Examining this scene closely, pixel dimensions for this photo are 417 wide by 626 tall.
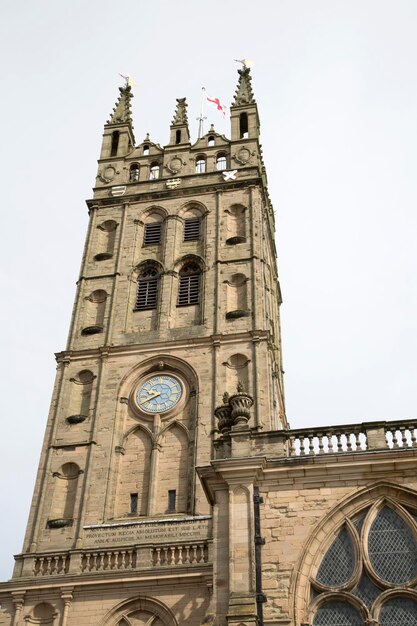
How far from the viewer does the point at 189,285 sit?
34438 millimetres

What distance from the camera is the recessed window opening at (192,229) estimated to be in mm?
36500

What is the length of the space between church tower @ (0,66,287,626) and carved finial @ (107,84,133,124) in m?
1.34

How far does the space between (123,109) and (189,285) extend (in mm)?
14613

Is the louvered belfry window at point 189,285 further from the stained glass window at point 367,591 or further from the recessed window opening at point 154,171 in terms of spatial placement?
the stained glass window at point 367,591

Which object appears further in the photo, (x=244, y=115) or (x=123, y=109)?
(x=123, y=109)

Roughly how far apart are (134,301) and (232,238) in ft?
16.7

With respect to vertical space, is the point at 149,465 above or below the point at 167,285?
below

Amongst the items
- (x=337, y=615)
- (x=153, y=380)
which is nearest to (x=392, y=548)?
(x=337, y=615)

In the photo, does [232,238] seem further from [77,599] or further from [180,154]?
[77,599]

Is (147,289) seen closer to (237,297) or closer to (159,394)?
(237,297)

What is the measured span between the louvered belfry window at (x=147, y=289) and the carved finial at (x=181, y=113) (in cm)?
1099

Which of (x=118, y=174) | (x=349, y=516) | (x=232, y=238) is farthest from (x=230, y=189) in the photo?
(x=349, y=516)

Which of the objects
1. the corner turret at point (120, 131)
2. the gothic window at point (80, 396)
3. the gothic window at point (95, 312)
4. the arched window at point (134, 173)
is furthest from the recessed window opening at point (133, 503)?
the corner turret at point (120, 131)

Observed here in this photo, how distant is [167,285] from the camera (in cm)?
3412
